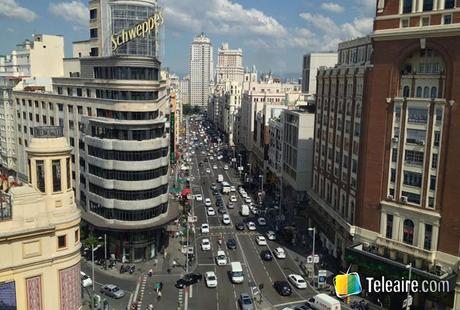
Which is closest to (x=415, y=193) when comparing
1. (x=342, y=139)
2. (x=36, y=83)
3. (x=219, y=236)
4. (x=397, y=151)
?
(x=397, y=151)

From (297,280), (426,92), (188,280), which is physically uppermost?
(426,92)

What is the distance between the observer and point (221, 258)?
6675cm

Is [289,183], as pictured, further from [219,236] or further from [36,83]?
[36,83]

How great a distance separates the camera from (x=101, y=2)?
3019 inches

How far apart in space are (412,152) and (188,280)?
31.8m

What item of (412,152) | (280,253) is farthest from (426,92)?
(280,253)

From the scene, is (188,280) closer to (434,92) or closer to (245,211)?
(245,211)

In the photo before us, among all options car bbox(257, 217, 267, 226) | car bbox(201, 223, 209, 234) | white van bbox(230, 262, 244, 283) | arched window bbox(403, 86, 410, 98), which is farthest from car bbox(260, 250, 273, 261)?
arched window bbox(403, 86, 410, 98)

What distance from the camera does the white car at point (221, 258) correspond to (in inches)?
2571

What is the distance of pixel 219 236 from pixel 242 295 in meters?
26.4

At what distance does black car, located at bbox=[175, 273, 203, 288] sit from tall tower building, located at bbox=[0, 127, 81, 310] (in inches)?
1012

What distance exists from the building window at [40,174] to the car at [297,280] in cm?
3689

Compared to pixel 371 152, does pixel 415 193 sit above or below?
below

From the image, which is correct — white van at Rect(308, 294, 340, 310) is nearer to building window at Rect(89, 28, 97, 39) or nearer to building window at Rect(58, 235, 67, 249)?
building window at Rect(58, 235, 67, 249)
